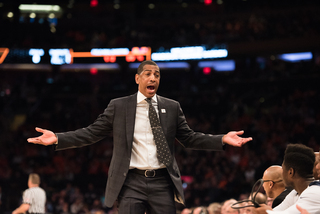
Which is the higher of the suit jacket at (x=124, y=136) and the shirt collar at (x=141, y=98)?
the shirt collar at (x=141, y=98)

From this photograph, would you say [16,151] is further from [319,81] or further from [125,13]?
[319,81]

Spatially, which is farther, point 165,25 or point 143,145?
point 165,25

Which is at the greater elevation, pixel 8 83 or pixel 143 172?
pixel 8 83

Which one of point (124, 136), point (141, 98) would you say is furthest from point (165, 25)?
point (124, 136)

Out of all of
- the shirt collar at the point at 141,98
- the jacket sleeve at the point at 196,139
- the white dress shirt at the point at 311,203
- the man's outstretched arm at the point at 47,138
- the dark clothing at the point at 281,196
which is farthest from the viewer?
the dark clothing at the point at 281,196

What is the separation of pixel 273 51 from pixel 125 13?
7379mm

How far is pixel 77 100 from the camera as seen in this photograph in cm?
1728

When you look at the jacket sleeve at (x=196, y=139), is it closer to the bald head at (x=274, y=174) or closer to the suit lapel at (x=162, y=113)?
the suit lapel at (x=162, y=113)

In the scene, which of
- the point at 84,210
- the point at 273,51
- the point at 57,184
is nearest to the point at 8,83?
the point at 57,184

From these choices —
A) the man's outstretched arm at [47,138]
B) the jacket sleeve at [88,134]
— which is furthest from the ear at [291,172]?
the man's outstretched arm at [47,138]

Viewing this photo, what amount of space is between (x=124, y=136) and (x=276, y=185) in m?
1.77

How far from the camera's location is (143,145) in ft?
10.3

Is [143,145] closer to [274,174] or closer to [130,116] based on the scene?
[130,116]

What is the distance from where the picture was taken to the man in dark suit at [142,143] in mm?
3061
